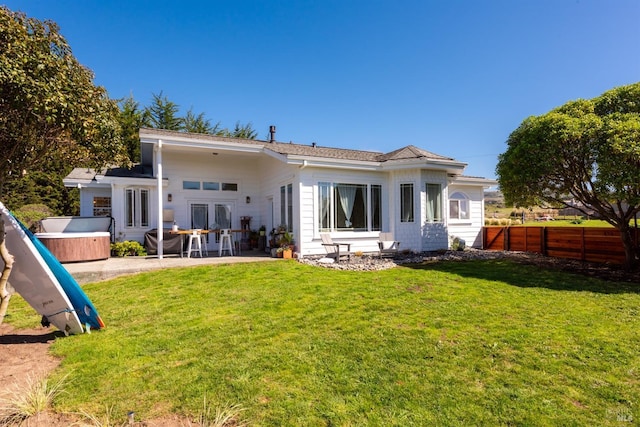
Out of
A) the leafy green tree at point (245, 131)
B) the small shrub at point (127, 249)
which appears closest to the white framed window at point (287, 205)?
the small shrub at point (127, 249)

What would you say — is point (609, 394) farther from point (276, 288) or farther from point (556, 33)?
point (556, 33)

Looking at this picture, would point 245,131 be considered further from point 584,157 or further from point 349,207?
point 584,157

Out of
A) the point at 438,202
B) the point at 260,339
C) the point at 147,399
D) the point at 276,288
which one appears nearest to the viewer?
the point at 147,399

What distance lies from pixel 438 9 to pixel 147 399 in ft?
41.9

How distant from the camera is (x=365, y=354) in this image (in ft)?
11.7

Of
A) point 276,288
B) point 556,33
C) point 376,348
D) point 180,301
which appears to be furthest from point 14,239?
point 556,33

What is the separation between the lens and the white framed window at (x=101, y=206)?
13.3m

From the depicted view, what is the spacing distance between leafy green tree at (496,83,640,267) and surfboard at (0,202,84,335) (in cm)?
1034

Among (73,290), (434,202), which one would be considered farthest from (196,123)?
(73,290)

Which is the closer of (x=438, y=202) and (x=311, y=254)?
(x=311, y=254)

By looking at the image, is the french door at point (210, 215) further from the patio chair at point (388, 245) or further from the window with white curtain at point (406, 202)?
the window with white curtain at point (406, 202)

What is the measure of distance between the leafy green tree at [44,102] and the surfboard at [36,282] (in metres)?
0.95

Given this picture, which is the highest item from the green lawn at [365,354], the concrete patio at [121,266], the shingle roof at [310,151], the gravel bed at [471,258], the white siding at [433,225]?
the shingle roof at [310,151]

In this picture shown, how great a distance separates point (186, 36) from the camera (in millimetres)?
13328
